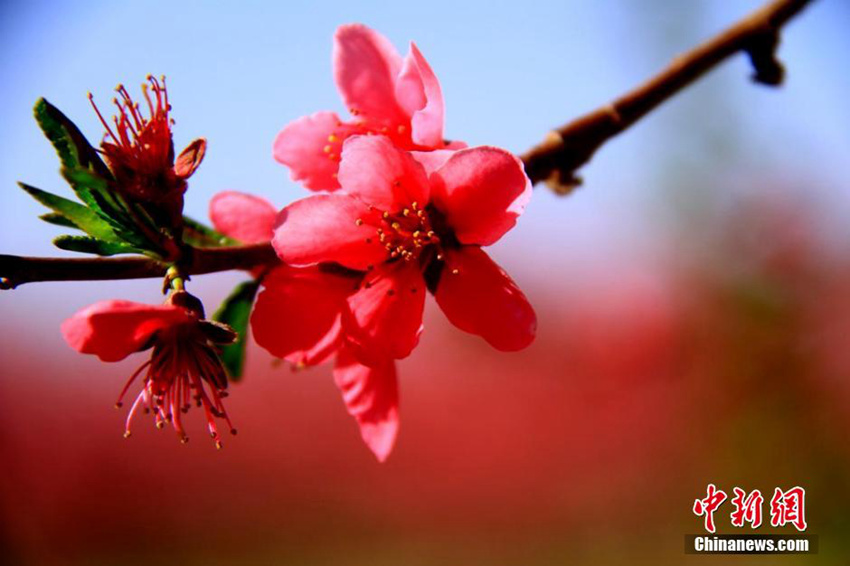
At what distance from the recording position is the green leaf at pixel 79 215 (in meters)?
0.62

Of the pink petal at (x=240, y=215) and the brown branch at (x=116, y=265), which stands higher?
the pink petal at (x=240, y=215)

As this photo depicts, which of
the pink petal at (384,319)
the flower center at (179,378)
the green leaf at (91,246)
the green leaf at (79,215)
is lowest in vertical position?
the flower center at (179,378)

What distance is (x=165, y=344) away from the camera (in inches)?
25.6

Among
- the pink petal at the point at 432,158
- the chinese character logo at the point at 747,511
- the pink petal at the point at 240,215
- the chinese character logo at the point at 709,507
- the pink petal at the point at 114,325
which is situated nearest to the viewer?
the pink petal at the point at 114,325

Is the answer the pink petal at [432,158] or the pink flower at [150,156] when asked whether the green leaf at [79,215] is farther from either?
the pink petal at [432,158]

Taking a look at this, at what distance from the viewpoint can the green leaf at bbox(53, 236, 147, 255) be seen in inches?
23.5

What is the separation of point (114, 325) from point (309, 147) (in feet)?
1.12

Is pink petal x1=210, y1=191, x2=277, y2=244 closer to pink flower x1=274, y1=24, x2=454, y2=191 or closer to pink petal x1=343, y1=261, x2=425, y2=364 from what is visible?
pink flower x1=274, y1=24, x2=454, y2=191

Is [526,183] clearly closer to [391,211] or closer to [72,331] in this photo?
[391,211]

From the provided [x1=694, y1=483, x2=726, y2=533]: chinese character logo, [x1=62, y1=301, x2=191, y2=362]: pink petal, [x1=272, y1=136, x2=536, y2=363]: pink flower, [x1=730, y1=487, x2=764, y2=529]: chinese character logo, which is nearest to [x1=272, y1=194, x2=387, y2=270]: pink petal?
[x1=272, y1=136, x2=536, y2=363]: pink flower

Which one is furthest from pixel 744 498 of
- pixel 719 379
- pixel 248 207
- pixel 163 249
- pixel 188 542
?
pixel 188 542

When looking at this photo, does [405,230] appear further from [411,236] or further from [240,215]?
[240,215]

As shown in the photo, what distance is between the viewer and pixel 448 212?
2.31 ft

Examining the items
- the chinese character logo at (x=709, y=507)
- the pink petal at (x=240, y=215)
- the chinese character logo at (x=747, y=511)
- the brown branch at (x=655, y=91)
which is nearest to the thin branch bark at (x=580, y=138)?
the brown branch at (x=655, y=91)
